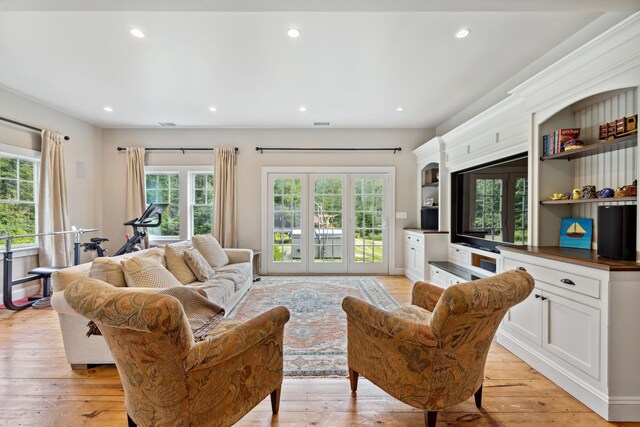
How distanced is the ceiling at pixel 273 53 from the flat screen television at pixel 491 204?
111cm

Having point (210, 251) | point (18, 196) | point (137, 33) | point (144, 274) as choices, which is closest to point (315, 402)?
point (144, 274)

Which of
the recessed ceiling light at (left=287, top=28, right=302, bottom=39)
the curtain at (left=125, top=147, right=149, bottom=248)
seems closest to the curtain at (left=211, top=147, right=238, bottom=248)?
the curtain at (left=125, top=147, right=149, bottom=248)

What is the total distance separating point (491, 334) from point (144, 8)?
2.96 m

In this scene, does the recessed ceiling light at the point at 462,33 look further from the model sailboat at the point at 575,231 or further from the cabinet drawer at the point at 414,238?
the cabinet drawer at the point at 414,238

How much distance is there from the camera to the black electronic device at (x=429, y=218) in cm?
484

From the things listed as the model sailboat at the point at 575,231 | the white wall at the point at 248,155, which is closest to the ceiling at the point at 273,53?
the white wall at the point at 248,155

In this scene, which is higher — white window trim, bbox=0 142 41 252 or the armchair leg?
white window trim, bbox=0 142 41 252

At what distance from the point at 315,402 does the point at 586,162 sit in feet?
9.65

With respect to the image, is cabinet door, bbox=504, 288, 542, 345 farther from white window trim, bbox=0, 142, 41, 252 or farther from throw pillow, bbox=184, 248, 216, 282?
white window trim, bbox=0, 142, 41, 252

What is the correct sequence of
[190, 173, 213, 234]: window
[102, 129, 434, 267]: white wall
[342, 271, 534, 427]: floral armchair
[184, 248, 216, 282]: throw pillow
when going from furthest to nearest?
[190, 173, 213, 234]: window, [102, 129, 434, 267]: white wall, [184, 248, 216, 282]: throw pillow, [342, 271, 534, 427]: floral armchair

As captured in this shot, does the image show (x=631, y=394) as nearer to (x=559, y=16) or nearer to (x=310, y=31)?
(x=559, y=16)

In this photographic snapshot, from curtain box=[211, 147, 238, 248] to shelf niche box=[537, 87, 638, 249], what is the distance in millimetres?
4517

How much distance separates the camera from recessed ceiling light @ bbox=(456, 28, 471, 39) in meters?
2.42

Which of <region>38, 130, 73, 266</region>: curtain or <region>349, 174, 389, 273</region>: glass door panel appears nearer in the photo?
<region>38, 130, 73, 266</region>: curtain
